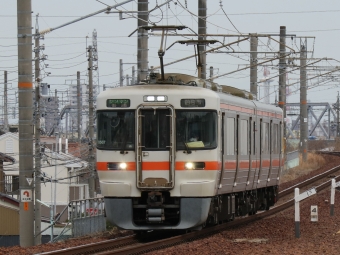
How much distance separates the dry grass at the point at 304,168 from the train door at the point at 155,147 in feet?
80.2

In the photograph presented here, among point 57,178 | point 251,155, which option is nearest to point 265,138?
point 251,155

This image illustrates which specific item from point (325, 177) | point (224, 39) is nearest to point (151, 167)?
point (224, 39)

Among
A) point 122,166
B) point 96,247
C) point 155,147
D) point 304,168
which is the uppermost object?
point 155,147

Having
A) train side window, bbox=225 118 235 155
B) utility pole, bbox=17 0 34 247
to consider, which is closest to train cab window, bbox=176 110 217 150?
train side window, bbox=225 118 235 155

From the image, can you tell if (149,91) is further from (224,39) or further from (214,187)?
(224,39)

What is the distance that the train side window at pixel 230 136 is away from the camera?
16.6 meters

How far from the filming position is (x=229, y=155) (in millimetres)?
16844

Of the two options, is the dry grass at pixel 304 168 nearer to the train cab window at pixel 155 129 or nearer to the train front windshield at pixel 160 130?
the train front windshield at pixel 160 130

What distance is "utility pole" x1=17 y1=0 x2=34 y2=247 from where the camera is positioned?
18.0m

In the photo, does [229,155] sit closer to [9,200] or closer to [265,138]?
[265,138]

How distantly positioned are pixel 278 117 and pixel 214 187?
7.99 m

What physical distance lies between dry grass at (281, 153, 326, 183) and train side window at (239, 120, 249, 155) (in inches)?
819

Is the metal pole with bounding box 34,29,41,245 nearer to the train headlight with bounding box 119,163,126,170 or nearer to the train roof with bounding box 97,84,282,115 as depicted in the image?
the train roof with bounding box 97,84,282,115

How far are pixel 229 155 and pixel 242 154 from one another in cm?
141
